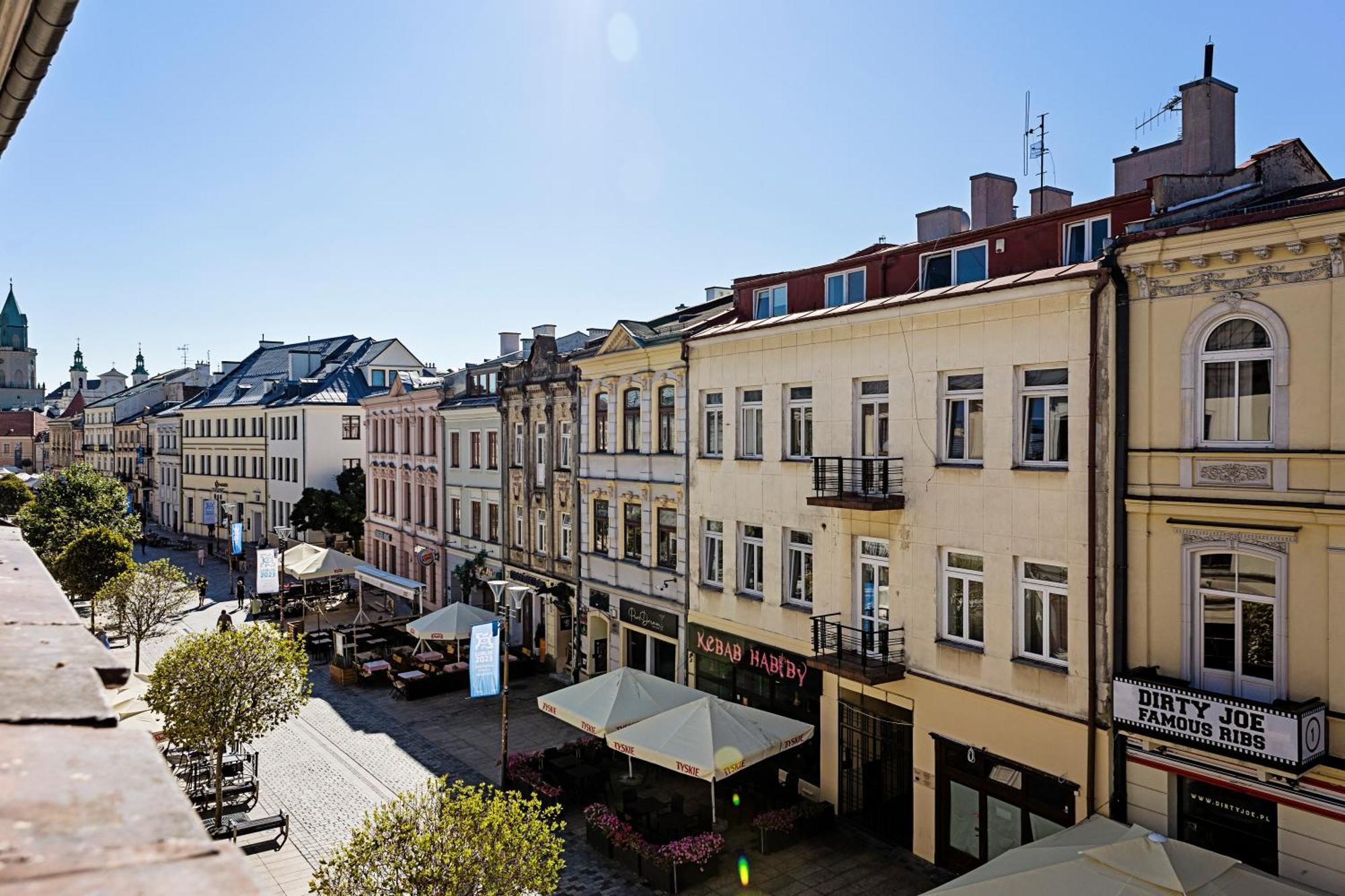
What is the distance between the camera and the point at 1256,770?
1284 cm

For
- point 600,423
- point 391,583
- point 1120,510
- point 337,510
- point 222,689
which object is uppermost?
point 600,423

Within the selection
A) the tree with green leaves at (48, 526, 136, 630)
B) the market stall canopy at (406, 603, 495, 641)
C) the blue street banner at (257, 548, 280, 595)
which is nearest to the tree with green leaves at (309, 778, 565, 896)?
the market stall canopy at (406, 603, 495, 641)

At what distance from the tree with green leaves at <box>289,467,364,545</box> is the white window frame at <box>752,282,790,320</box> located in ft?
111

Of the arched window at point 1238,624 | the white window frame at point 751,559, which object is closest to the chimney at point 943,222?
the white window frame at point 751,559

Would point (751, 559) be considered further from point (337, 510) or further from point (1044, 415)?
point (337, 510)

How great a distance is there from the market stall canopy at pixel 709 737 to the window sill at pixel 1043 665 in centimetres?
485

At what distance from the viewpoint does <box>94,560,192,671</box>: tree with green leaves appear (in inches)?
1143

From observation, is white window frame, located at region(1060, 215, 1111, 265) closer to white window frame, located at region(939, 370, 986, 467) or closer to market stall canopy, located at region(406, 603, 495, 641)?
white window frame, located at region(939, 370, 986, 467)

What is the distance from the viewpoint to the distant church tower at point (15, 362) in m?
136

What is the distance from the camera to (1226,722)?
12.7 metres

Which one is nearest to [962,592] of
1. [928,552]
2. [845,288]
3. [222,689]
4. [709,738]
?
[928,552]

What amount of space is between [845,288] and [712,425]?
5.18 metres

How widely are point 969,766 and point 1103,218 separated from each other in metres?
10.2

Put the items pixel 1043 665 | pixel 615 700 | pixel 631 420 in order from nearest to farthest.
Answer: pixel 1043 665
pixel 615 700
pixel 631 420
